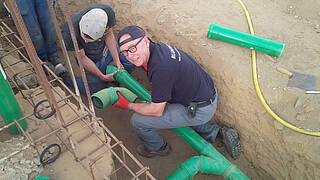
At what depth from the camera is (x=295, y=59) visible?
319 cm

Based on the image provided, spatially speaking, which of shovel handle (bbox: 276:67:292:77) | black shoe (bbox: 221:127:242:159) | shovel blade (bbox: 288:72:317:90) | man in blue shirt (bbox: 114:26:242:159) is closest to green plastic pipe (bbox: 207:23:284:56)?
shovel handle (bbox: 276:67:292:77)

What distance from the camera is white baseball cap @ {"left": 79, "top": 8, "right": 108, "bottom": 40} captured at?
2979 mm

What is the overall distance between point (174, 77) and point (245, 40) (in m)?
1.40

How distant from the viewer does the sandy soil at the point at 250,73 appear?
2773 millimetres

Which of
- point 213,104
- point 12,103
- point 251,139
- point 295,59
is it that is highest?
point 12,103

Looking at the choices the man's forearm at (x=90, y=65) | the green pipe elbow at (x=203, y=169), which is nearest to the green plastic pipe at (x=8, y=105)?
the man's forearm at (x=90, y=65)

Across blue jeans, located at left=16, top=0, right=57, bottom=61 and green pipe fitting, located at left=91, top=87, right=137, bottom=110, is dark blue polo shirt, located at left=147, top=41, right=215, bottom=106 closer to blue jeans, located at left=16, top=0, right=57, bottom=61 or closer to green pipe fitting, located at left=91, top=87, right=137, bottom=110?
green pipe fitting, located at left=91, top=87, right=137, bottom=110

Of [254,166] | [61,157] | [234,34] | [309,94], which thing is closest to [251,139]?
[254,166]

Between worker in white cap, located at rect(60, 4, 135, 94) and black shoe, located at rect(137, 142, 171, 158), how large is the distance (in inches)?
43.1

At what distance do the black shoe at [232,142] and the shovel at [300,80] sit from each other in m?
0.93

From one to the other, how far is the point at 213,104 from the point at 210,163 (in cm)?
68

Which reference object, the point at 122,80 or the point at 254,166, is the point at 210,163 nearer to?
the point at 254,166

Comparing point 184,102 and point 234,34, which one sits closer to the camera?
point 184,102

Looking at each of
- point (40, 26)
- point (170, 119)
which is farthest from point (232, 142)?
point (40, 26)
